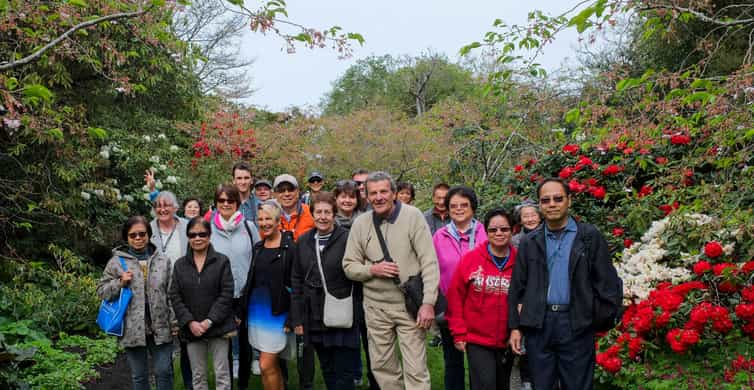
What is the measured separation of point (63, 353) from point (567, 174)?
20.1 feet

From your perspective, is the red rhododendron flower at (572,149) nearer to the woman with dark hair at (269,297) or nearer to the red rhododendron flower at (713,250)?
the red rhododendron flower at (713,250)

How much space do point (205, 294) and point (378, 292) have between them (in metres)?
1.32

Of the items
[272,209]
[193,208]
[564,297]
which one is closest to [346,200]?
[272,209]

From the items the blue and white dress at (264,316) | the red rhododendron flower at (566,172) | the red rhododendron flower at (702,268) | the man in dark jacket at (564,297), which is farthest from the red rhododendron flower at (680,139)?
the blue and white dress at (264,316)

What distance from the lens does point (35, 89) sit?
364 centimetres

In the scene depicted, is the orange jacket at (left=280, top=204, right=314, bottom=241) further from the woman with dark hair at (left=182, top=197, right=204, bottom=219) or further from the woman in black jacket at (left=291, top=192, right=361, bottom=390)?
the woman with dark hair at (left=182, top=197, right=204, bottom=219)

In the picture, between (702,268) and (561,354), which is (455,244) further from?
(702,268)

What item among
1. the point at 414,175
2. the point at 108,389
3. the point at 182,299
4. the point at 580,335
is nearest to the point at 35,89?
the point at 182,299

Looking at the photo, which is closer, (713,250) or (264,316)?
(264,316)

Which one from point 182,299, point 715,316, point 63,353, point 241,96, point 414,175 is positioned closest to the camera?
point 715,316

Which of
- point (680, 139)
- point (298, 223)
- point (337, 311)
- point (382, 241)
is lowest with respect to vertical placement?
point (337, 311)

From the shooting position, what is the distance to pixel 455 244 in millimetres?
4395

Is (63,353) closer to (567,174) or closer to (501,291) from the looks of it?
(501,291)

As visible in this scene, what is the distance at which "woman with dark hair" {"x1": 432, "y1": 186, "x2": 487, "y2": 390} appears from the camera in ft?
14.1
